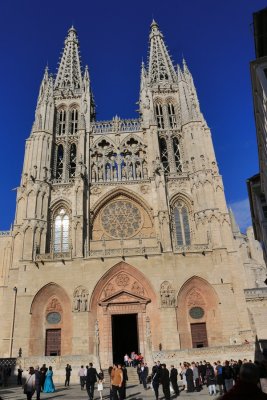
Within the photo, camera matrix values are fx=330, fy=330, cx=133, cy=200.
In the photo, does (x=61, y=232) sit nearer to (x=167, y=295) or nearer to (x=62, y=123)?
(x=167, y=295)

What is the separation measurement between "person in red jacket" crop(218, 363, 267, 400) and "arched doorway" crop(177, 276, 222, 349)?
21402 millimetres

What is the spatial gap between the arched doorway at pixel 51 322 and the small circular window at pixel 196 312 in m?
8.60

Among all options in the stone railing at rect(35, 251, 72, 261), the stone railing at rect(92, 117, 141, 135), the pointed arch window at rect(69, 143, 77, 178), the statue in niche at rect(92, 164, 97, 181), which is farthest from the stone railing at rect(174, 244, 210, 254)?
the stone railing at rect(92, 117, 141, 135)

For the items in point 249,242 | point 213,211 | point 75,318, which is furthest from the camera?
point 249,242

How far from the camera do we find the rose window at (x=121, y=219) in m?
27.9

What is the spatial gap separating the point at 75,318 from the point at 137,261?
19.2ft

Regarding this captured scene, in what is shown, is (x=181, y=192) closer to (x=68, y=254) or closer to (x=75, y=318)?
(x=68, y=254)

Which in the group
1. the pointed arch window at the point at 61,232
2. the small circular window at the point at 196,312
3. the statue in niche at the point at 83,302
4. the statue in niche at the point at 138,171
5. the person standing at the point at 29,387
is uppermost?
the statue in niche at the point at 138,171

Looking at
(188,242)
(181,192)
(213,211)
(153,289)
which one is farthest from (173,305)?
(181,192)

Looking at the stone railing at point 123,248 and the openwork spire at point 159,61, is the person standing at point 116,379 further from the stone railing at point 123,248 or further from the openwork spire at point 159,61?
the openwork spire at point 159,61

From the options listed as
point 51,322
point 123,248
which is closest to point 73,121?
point 123,248

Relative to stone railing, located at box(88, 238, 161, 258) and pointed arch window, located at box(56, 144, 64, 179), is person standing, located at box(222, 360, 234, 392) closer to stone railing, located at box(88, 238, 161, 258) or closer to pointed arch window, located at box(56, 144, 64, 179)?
stone railing, located at box(88, 238, 161, 258)

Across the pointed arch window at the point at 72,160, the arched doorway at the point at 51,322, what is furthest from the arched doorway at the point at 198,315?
the pointed arch window at the point at 72,160

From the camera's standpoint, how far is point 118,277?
80.4 ft
